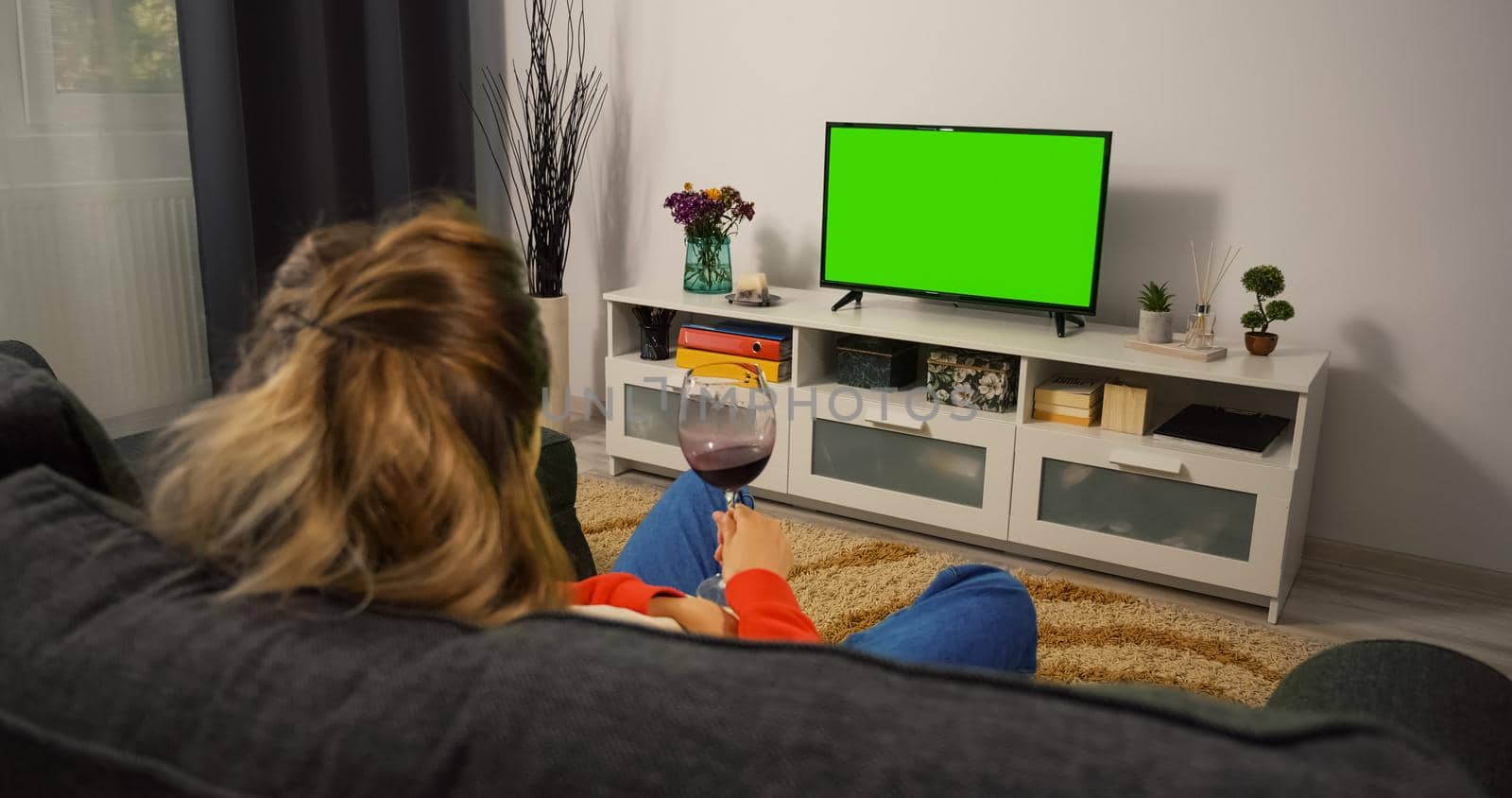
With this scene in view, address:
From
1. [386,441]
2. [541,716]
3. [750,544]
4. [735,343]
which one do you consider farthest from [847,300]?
[541,716]

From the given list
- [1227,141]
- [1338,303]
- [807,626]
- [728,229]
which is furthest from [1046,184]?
[807,626]

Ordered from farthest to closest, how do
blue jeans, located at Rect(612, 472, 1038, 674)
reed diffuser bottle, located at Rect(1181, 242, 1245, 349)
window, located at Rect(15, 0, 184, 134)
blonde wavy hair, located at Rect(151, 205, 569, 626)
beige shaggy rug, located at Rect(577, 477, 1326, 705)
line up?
window, located at Rect(15, 0, 184, 134) → reed diffuser bottle, located at Rect(1181, 242, 1245, 349) → beige shaggy rug, located at Rect(577, 477, 1326, 705) → blue jeans, located at Rect(612, 472, 1038, 674) → blonde wavy hair, located at Rect(151, 205, 569, 626)

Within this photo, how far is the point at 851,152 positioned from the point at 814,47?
1.63 feet

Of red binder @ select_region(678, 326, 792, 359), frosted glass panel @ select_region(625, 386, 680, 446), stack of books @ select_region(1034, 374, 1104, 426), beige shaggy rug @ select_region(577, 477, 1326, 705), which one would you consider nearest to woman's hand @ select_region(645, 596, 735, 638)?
beige shaggy rug @ select_region(577, 477, 1326, 705)

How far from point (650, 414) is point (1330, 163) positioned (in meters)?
1.99

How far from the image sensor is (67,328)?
3451 millimetres

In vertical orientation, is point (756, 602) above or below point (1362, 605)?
above

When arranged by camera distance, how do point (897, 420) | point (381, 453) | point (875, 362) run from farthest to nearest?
point (875, 362)
point (897, 420)
point (381, 453)

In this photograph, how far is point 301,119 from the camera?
12.3ft

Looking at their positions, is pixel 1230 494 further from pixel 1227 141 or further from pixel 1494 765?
pixel 1494 765

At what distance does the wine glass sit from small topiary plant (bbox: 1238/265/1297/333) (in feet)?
6.58

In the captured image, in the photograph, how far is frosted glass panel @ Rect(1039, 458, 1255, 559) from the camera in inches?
110

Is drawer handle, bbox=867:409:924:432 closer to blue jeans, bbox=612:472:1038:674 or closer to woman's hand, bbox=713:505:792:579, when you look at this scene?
blue jeans, bbox=612:472:1038:674

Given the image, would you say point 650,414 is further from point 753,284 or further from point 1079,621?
point 1079,621
